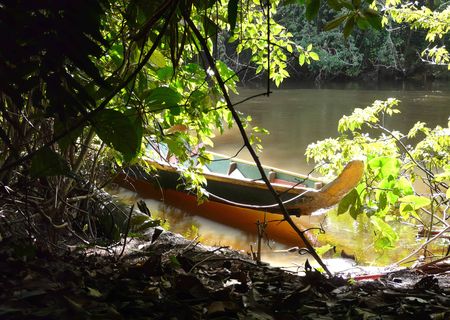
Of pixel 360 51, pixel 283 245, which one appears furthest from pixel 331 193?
pixel 360 51

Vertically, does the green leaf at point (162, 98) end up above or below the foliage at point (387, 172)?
above

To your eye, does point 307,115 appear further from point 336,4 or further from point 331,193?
point 336,4

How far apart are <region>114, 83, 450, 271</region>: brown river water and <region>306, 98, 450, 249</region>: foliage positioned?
444 millimetres

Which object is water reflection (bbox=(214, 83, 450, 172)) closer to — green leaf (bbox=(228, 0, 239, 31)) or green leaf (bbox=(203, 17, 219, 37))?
green leaf (bbox=(203, 17, 219, 37))

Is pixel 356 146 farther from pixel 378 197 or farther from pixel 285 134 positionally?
pixel 285 134

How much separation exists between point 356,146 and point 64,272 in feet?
11.5

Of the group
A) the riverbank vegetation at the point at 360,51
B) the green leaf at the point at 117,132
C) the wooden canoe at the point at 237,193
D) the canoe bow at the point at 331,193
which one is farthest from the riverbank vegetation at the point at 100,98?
the riverbank vegetation at the point at 360,51

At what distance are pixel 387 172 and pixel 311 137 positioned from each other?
373 inches

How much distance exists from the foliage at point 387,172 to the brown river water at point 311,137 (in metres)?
0.44

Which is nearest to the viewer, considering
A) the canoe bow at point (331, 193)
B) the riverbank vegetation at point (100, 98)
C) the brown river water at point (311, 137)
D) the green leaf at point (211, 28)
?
the riverbank vegetation at point (100, 98)

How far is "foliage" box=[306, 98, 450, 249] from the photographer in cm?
297

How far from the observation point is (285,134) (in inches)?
508

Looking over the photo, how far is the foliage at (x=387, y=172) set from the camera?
2971 millimetres

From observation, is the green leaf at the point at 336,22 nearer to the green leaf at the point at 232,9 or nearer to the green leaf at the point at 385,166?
the green leaf at the point at 232,9
